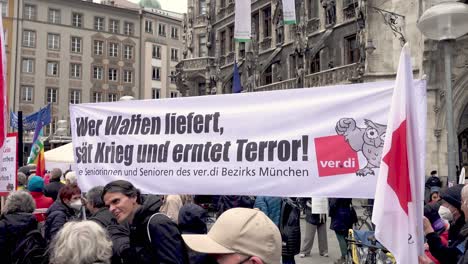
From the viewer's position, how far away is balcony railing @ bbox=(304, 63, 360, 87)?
838 inches

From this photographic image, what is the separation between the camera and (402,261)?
128 inches

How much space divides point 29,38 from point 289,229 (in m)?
51.0

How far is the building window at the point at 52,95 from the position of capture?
53344 millimetres

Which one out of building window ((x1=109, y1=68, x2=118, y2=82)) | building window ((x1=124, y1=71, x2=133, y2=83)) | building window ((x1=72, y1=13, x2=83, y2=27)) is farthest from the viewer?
building window ((x1=124, y1=71, x2=133, y2=83))

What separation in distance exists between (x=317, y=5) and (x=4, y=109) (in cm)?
2358

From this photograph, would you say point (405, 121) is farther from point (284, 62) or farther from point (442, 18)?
point (284, 62)

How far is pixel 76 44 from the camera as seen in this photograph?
2180 inches

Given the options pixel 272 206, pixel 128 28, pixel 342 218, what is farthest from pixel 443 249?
pixel 128 28

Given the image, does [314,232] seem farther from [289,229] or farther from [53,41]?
[53,41]

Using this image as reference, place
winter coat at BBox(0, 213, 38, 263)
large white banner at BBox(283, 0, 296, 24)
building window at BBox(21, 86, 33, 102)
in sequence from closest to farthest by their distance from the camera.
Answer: winter coat at BBox(0, 213, 38, 263) → large white banner at BBox(283, 0, 296, 24) → building window at BBox(21, 86, 33, 102)

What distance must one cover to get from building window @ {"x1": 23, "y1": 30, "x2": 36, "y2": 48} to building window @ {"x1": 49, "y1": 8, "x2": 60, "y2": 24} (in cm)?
232

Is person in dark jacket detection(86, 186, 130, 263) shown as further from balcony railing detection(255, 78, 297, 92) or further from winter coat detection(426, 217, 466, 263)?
balcony railing detection(255, 78, 297, 92)

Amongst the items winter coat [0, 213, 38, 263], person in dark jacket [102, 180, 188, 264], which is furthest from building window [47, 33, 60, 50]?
person in dark jacket [102, 180, 188, 264]

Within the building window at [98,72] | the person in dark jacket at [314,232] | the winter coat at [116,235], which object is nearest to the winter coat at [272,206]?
the person in dark jacket at [314,232]
